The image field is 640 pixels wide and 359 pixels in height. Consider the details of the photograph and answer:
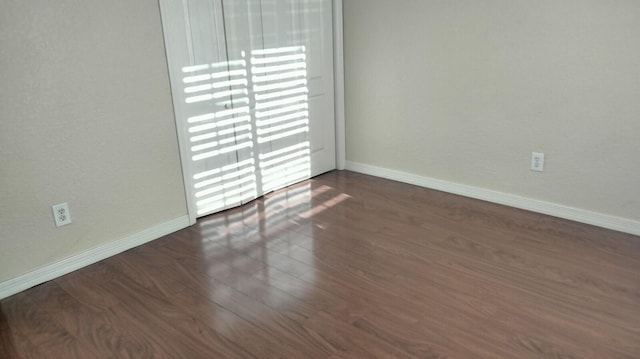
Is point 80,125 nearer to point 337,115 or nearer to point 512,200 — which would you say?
point 337,115

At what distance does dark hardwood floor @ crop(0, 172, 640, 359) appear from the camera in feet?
6.41

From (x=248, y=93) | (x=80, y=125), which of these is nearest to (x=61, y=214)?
(x=80, y=125)

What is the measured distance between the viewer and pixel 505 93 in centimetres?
312

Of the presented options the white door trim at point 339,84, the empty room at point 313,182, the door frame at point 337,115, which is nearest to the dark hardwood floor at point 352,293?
the empty room at point 313,182

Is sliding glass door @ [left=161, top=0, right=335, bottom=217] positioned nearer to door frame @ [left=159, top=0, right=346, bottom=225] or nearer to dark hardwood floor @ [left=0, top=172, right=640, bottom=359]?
door frame @ [left=159, top=0, right=346, bottom=225]

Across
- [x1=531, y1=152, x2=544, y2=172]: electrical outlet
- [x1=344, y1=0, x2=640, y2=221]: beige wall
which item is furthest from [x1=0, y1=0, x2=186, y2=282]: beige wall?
[x1=531, y1=152, x2=544, y2=172]: electrical outlet

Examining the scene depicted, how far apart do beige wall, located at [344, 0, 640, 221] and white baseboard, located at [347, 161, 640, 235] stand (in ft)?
0.13

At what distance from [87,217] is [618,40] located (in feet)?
10.3

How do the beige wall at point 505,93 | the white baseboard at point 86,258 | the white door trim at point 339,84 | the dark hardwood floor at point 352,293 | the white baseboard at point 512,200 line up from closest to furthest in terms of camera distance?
the dark hardwood floor at point 352,293 → the white baseboard at point 86,258 → the beige wall at point 505,93 → the white baseboard at point 512,200 → the white door trim at point 339,84

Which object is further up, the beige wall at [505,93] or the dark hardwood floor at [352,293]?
the beige wall at [505,93]

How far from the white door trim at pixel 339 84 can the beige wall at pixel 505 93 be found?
6 cm

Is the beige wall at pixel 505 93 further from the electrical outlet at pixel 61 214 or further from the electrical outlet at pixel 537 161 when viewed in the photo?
the electrical outlet at pixel 61 214

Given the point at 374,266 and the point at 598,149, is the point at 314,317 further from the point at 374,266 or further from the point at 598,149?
the point at 598,149

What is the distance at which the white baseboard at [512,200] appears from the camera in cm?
287
